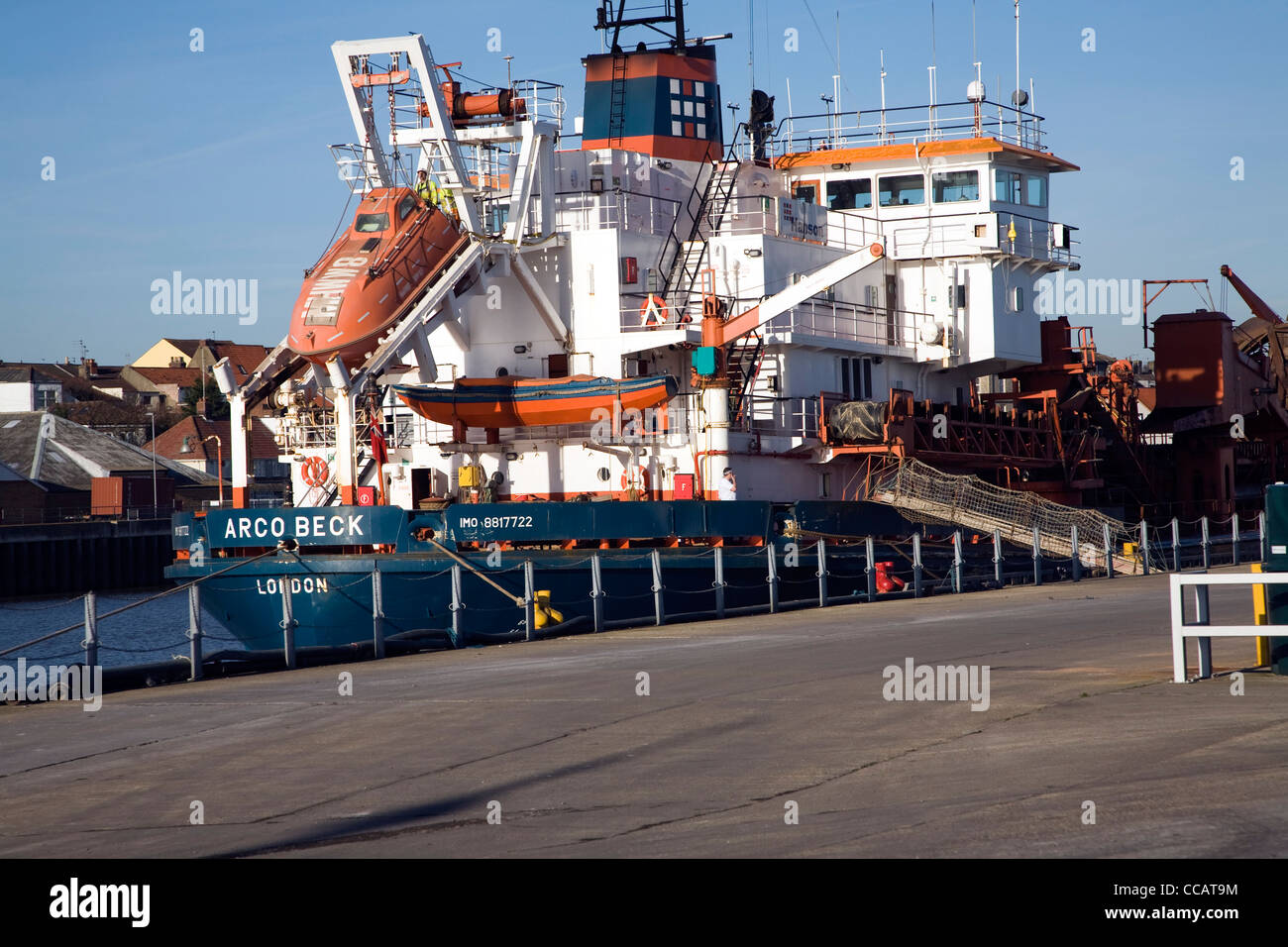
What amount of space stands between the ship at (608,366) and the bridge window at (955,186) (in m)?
0.06

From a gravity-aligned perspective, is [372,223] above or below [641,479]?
above

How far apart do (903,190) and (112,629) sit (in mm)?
26010

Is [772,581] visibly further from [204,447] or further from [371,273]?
[204,447]

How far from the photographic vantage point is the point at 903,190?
103 ft

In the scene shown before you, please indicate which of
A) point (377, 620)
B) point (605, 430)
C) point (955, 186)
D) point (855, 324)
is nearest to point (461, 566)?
point (605, 430)

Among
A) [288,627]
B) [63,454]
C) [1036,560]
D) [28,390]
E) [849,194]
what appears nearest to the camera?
[288,627]

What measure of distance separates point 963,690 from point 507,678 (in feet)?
14.9

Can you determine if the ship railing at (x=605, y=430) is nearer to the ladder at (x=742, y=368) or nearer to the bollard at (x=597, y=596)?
the ladder at (x=742, y=368)

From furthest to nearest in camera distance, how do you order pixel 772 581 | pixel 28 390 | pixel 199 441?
pixel 28 390, pixel 199 441, pixel 772 581

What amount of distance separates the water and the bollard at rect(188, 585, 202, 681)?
1322cm

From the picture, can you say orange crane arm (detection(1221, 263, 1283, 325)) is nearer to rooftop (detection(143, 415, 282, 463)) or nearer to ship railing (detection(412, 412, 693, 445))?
ship railing (detection(412, 412, 693, 445))

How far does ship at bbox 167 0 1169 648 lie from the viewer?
74.8 ft
